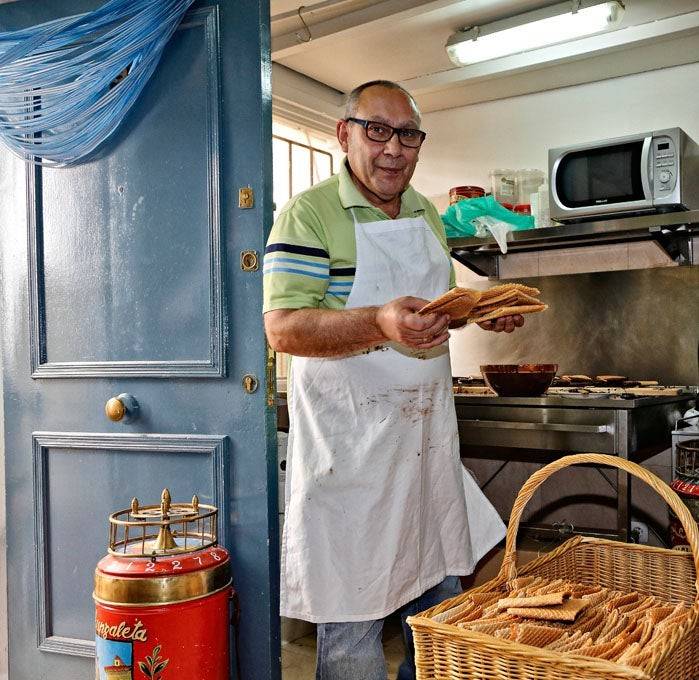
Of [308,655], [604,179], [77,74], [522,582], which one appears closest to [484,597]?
[522,582]

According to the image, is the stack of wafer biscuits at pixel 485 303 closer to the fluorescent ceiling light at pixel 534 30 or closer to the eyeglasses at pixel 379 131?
the eyeglasses at pixel 379 131

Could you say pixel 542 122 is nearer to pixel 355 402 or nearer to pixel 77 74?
pixel 77 74

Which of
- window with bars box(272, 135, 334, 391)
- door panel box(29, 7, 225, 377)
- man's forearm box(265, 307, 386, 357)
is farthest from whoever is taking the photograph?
window with bars box(272, 135, 334, 391)

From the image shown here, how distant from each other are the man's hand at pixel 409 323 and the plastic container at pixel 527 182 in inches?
112

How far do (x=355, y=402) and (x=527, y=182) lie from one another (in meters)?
2.84

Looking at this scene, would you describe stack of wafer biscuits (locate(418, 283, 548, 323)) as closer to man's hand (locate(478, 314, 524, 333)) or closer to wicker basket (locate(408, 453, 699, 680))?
man's hand (locate(478, 314, 524, 333))

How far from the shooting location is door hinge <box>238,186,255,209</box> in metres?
2.31

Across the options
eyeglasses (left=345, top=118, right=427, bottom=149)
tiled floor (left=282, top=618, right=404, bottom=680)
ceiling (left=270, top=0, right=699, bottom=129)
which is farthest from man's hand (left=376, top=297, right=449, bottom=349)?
ceiling (left=270, top=0, right=699, bottom=129)

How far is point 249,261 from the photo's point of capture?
2.32 m

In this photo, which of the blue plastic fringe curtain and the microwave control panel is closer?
the blue plastic fringe curtain

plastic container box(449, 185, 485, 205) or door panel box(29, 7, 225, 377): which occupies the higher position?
plastic container box(449, 185, 485, 205)

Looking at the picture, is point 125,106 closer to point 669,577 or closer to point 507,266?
point 669,577

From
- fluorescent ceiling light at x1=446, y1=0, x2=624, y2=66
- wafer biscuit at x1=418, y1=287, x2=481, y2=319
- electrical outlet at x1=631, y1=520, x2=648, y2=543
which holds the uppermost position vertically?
fluorescent ceiling light at x1=446, y1=0, x2=624, y2=66

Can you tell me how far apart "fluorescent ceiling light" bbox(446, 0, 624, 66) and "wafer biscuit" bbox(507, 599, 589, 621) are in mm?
2847
